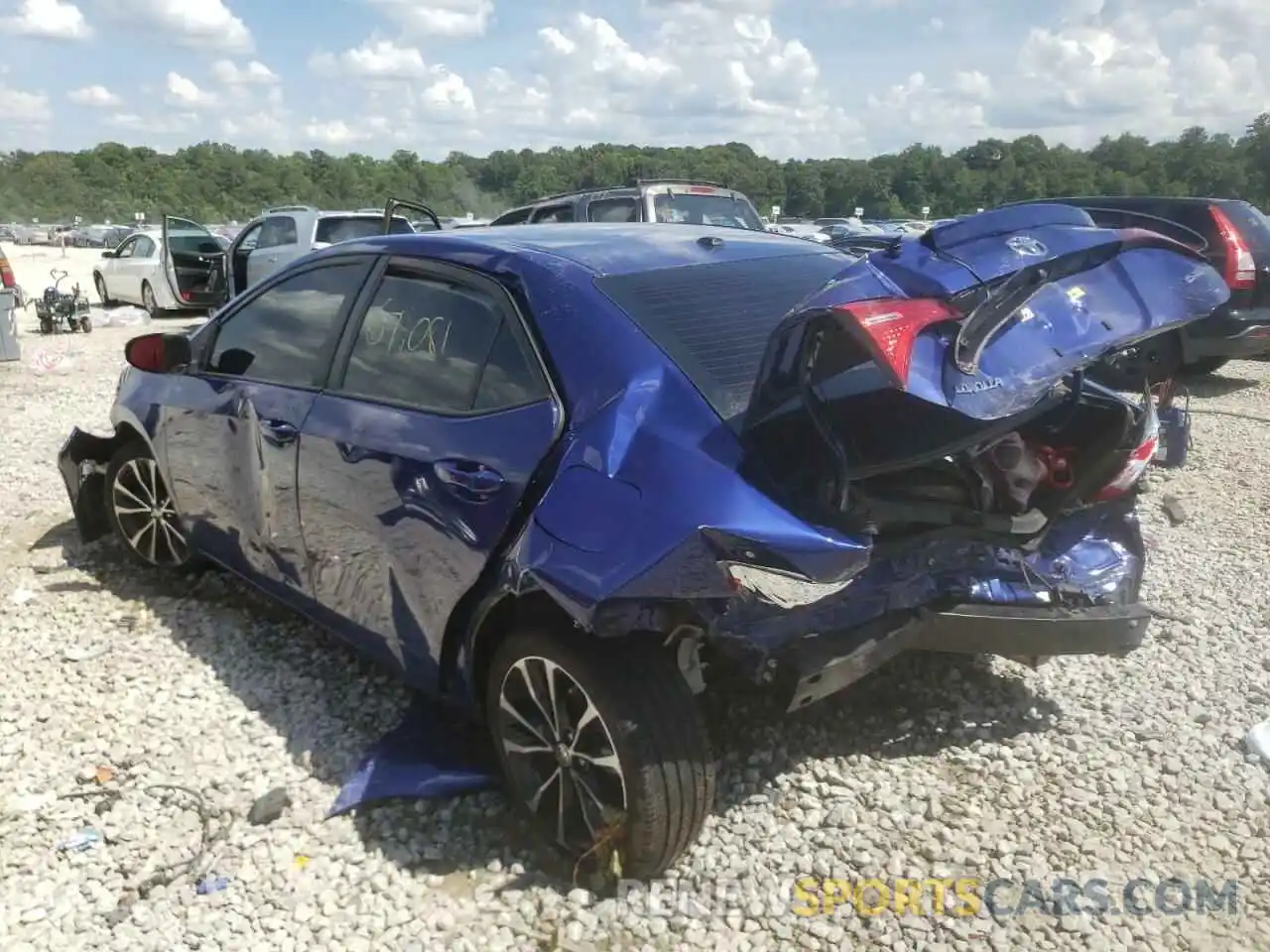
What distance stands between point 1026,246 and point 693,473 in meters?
1.04

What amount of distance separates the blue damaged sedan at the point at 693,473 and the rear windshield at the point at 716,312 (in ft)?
0.04

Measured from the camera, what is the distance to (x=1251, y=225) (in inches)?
370

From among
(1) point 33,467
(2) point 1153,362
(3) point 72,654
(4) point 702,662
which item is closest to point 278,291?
(3) point 72,654

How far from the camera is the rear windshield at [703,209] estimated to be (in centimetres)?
1036

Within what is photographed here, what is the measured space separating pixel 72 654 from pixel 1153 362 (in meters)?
4.40

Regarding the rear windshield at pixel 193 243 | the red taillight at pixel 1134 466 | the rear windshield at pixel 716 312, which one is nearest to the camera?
the rear windshield at pixel 716 312

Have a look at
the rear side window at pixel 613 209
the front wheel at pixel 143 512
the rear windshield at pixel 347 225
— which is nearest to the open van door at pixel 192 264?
the rear windshield at pixel 347 225

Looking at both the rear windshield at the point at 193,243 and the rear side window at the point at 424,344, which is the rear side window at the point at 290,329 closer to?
the rear side window at the point at 424,344

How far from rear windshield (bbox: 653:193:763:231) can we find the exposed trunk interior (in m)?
7.40

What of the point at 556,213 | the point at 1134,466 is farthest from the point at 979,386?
the point at 556,213

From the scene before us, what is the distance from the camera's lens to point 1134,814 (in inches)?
119

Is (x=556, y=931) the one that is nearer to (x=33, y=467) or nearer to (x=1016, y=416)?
(x=1016, y=416)

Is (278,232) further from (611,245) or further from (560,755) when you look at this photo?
(560,755)

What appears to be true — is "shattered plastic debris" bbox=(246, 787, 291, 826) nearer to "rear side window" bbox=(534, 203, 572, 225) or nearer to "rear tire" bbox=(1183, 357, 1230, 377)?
"rear side window" bbox=(534, 203, 572, 225)
